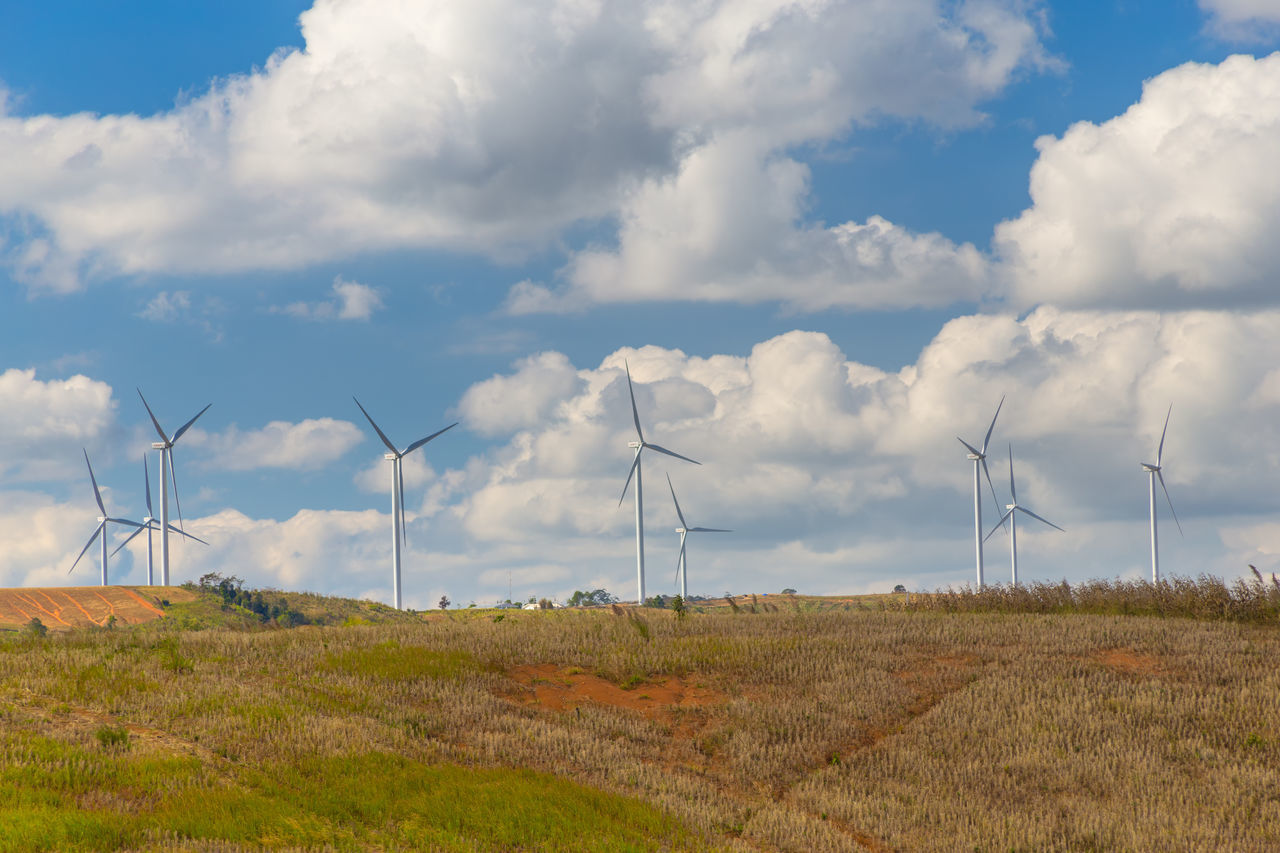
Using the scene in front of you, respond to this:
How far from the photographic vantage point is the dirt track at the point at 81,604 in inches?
3834

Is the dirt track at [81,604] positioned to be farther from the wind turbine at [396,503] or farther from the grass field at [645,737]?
the grass field at [645,737]

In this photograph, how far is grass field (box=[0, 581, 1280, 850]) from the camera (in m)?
17.0

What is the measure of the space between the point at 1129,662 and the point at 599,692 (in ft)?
47.4

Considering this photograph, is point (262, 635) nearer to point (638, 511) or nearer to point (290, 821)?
point (290, 821)

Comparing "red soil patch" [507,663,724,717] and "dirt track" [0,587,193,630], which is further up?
"dirt track" [0,587,193,630]

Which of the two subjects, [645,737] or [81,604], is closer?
[645,737]

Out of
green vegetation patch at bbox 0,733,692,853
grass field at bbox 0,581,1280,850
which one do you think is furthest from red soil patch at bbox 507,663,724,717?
green vegetation patch at bbox 0,733,692,853

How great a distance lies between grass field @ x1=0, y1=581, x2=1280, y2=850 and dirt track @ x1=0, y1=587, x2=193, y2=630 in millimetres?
73889

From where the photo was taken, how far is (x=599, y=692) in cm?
2589

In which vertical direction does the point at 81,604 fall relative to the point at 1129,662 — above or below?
above

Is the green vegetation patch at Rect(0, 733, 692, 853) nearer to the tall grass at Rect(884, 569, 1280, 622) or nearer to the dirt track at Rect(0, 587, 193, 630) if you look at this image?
the tall grass at Rect(884, 569, 1280, 622)

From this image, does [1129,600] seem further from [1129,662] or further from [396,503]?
[396,503]

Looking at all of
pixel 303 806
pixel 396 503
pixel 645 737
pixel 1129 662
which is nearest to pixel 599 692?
pixel 645 737

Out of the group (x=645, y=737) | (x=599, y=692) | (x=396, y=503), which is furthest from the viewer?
(x=396, y=503)
